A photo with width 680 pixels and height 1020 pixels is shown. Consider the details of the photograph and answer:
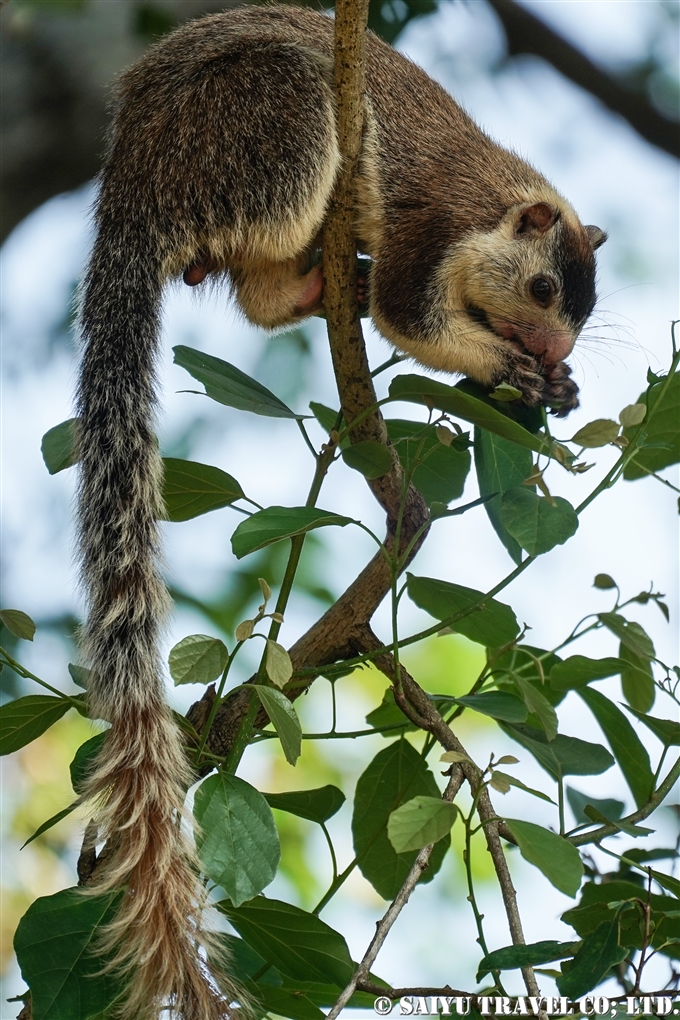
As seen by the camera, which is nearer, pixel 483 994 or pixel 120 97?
pixel 483 994

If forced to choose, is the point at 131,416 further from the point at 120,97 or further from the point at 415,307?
the point at 120,97

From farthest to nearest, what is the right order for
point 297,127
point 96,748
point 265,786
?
point 265,786, point 297,127, point 96,748

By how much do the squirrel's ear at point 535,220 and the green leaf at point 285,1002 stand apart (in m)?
1.75

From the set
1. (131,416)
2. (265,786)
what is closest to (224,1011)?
(131,416)

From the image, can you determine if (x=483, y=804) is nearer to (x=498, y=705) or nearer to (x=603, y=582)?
(x=498, y=705)

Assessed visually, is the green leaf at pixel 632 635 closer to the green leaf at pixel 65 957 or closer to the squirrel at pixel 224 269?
the squirrel at pixel 224 269

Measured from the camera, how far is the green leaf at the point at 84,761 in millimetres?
1474

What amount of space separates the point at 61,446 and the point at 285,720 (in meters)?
0.87

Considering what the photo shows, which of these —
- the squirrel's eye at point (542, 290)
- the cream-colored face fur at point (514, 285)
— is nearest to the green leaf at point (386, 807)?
the cream-colored face fur at point (514, 285)

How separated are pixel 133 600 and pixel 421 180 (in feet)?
4.27

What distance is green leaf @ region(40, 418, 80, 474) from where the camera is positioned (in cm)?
185

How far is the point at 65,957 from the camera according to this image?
1294 mm

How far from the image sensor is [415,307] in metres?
2.33

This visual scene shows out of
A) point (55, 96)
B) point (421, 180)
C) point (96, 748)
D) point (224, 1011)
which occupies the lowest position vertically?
point (224, 1011)
